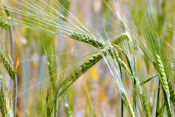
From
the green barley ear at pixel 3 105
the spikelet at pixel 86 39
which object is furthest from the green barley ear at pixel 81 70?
the green barley ear at pixel 3 105

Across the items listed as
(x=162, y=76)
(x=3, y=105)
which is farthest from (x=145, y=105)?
(x=3, y=105)

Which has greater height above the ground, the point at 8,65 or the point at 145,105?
the point at 8,65

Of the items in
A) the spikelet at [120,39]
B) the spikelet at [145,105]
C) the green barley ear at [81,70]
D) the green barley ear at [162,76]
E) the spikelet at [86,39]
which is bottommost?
the spikelet at [145,105]

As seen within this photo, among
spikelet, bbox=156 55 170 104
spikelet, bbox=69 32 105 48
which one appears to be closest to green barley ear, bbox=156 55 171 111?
spikelet, bbox=156 55 170 104

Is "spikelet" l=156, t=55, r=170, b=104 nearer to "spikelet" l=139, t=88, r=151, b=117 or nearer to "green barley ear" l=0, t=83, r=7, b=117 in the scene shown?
"spikelet" l=139, t=88, r=151, b=117

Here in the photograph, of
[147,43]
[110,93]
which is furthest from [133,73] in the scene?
[110,93]

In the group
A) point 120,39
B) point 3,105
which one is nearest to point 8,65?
point 3,105

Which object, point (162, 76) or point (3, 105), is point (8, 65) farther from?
point (162, 76)

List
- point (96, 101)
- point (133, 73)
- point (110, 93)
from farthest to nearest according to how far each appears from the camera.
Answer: point (110, 93), point (96, 101), point (133, 73)

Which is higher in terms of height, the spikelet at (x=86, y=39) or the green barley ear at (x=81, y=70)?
→ the spikelet at (x=86, y=39)

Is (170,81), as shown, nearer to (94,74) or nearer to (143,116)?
(143,116)

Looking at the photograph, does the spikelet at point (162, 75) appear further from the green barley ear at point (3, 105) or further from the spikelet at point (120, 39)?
the green barley ear at point (3, 105)
